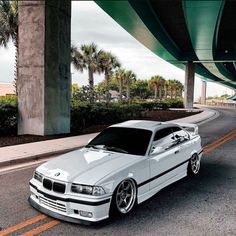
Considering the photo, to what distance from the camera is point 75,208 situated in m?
4.78

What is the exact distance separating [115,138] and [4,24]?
80.4ft

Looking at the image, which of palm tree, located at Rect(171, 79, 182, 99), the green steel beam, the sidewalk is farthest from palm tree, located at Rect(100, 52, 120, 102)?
palm tree, located at Rect(171, 79, 182, 99)

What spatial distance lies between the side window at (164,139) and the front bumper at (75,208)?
1.86 meters

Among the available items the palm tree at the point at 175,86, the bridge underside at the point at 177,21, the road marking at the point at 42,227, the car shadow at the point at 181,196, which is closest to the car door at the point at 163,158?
the car shadow at the point at 181,196

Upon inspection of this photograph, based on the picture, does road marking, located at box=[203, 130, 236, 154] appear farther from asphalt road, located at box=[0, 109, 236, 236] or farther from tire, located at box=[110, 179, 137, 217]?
tire, located at box=[110, 179, 137, 217]

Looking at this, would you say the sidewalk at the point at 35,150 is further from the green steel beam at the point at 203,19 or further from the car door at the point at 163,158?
the green steel beam at the point at 203,19

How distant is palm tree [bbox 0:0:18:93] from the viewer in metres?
26.8

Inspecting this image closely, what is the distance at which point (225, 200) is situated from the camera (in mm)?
6172

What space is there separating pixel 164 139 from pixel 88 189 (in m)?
2.47

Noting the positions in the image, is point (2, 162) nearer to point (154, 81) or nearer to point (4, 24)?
point (4, 24)

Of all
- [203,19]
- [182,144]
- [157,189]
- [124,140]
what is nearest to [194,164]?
[182,144]

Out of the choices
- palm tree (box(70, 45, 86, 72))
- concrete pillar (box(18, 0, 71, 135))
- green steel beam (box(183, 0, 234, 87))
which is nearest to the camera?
concrete pillar (box(18, 0, 71, 135))

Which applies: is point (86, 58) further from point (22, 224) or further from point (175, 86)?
point (175, 86)

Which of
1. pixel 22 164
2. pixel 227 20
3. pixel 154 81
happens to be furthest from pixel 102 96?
pixel 154 81
